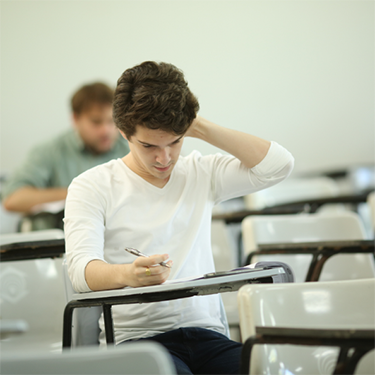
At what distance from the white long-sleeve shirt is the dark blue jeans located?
4 cm

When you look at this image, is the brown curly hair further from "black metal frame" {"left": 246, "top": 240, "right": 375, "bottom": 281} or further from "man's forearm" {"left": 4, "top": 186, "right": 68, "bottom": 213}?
"man's forearm" {"left": 4, "top": 186, "right": 68, "bottom": 213}

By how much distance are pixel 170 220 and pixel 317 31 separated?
3.21 m

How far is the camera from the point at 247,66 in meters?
4.01

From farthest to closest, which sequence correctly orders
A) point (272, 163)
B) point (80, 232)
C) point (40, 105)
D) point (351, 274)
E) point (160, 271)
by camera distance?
point (40, 105)
point (351, 274)
point (272, 163)
point (80, 232)
point (160, 271)

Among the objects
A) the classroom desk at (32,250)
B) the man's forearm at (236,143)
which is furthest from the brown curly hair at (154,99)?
the classroom desk at (32,250)

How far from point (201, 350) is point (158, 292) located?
262 mm

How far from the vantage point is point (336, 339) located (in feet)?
2.62

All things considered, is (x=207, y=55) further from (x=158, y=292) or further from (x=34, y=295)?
(x=158, y=292)

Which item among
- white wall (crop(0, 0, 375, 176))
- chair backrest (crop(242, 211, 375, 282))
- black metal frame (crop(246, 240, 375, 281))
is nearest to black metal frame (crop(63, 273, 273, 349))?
black metal frame (crop(246, 240, 375, 281))

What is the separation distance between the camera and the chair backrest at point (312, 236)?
1.87 metres

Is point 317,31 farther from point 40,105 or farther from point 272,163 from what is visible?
point 272,163

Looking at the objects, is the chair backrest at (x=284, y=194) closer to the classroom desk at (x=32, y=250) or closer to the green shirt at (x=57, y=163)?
the green shirt at (x=57, y=163)

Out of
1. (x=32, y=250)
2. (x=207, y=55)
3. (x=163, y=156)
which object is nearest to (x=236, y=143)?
(x=163, y=156)

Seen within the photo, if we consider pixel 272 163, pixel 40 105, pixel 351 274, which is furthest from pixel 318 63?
pixel 272 163
